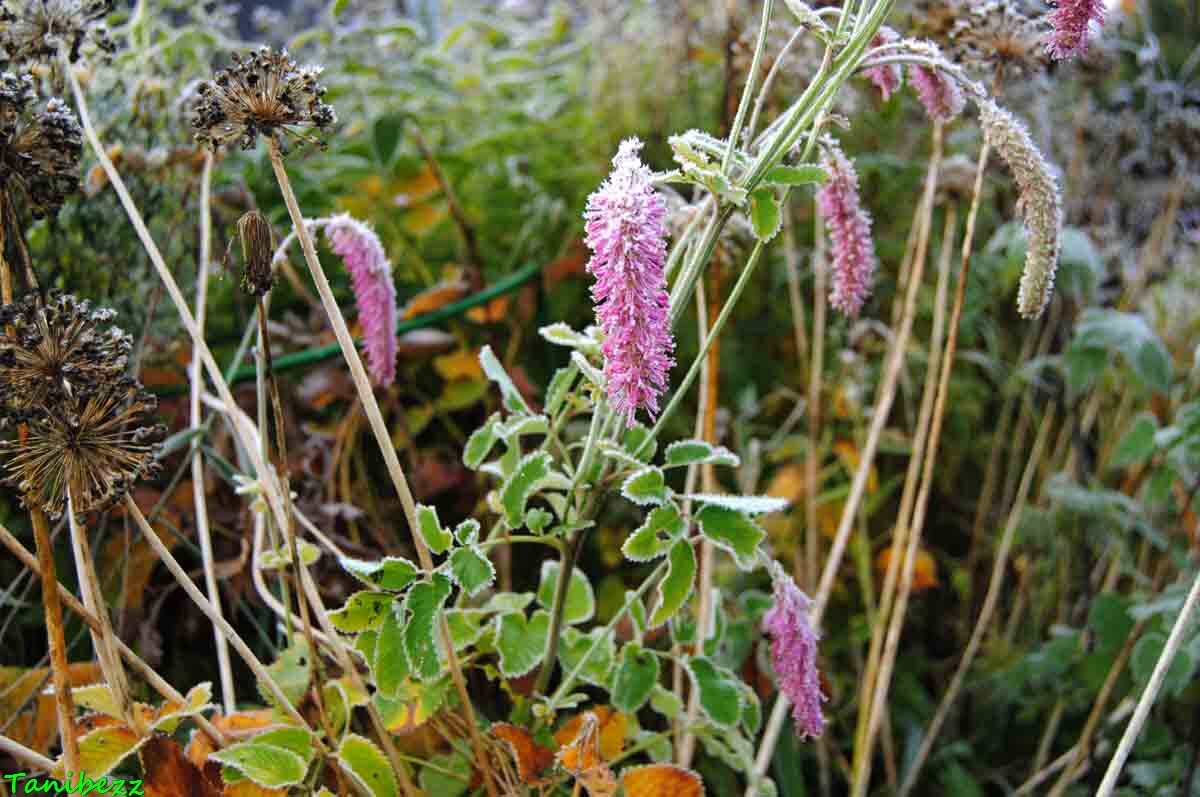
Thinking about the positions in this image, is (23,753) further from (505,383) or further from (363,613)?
(505,383)

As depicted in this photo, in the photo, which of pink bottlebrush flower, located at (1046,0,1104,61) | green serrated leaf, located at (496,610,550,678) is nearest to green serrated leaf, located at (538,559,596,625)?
green serrated leaf, located at (496,610,550,678)

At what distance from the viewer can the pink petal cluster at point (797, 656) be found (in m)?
0.68

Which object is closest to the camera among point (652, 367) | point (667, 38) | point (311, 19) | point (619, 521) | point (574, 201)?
point (652, 367)

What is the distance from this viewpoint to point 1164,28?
3.29m

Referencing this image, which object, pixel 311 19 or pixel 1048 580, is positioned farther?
pixel 311 19

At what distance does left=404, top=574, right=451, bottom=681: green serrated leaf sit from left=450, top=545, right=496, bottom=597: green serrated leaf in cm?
1

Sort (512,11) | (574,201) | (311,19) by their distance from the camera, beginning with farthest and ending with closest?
(311,19), (512,11), (574,201)

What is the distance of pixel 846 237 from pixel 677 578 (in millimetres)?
238

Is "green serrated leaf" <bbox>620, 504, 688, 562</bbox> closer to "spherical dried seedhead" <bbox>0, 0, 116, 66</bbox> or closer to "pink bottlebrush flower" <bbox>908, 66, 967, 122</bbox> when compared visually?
"pink bottlebrush flower" <bbox>908, 66, 967, 122</bbox>

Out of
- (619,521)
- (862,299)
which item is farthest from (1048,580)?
(862,299)

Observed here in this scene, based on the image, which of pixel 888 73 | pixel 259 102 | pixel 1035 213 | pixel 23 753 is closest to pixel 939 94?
pixel 888 73

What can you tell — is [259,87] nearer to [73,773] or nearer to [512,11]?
[73,773]

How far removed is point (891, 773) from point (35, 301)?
979 millimetres

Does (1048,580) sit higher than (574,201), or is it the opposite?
(574,201)
